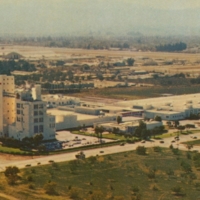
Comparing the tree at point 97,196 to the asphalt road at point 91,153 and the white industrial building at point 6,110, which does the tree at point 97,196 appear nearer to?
the asphalt road at point 91,153

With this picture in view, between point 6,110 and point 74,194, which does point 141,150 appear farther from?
point 6,110

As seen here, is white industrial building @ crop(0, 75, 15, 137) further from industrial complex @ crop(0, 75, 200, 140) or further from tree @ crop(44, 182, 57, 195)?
tree @ crop(44, 182, 57, 195)

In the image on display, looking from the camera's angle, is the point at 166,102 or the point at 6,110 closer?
the point at 6,110

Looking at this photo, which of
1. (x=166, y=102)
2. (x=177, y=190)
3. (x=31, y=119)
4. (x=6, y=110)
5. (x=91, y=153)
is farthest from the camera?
(x=166, y=102)

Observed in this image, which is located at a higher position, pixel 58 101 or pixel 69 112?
pixel 58 101

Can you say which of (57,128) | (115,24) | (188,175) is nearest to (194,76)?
(57,128)

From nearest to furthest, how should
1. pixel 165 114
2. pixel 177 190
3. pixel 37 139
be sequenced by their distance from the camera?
pixel 177 190
pixel 37 139
pixel 165 114

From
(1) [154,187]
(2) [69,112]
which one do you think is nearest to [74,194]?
(1) [154,187]

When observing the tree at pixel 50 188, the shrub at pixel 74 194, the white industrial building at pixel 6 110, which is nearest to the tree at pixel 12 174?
the tree at pixel 50 188
